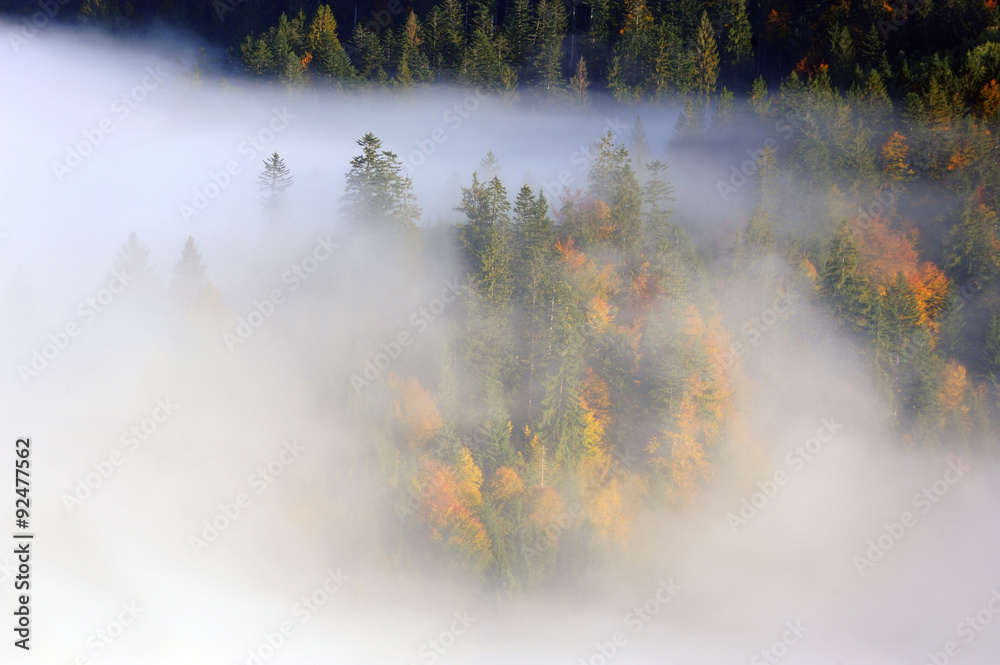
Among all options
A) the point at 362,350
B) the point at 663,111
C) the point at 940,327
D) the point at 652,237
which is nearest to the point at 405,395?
the point at 362,350

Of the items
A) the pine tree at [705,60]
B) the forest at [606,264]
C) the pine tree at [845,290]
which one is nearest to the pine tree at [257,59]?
the forest at [606,264]

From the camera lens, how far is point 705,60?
2808 inches

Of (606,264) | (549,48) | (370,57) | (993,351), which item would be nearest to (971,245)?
(993,351)

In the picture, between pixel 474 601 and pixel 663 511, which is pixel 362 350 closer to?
pixel 474 601

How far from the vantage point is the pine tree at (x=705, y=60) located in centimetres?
7112

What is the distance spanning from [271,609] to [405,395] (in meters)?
13.4

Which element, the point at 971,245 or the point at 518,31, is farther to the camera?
the point at 518,31

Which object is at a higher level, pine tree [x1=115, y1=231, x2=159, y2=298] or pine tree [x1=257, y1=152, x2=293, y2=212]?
pine tree [x1=257, y1=152, x2=293, y2=212]

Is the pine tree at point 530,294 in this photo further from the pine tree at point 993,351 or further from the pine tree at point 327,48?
the pine tree at point 993,351

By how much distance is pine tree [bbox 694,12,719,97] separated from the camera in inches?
2800

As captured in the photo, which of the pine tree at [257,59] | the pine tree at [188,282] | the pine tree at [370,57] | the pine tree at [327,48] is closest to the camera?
the pine tree at [188,282]

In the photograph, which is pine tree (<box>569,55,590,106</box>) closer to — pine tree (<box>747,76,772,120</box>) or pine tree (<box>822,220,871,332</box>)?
pine tree (<box>747,76,772,120</box>)

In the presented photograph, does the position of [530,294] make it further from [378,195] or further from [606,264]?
[378,195]

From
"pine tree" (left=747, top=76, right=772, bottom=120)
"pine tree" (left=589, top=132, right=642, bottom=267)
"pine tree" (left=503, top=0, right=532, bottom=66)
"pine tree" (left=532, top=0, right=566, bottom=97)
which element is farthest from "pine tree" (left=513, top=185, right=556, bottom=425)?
"pine tree" (left=747, top=76, right=772, bottom=120)
